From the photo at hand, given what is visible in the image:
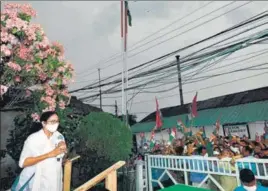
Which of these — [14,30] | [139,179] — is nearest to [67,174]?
[14,30]

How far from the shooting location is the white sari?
2906 mm

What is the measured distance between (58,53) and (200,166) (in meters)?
3.38

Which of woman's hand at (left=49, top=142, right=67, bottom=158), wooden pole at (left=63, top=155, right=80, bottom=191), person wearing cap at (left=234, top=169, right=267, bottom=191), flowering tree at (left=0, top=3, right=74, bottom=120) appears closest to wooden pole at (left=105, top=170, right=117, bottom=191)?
wooden pole at (left=63, top=155, right=80, bottom=191)

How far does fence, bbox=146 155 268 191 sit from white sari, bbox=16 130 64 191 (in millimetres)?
2752

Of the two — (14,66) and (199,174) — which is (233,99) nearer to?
(199,174)

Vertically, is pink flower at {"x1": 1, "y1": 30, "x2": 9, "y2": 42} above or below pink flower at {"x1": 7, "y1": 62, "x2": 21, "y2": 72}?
above

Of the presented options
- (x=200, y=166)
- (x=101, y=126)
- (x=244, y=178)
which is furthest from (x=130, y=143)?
(x=244, y=178)

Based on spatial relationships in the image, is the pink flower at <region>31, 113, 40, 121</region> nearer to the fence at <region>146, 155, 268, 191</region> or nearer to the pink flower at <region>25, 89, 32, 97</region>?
the pink flower at <region>25, 89, 32, 97</region>

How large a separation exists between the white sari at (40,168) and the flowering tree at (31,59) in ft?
2.59

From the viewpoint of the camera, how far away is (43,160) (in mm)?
2936

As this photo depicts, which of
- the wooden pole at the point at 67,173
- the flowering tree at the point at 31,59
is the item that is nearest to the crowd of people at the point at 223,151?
the wooden pole at the point at 67,173

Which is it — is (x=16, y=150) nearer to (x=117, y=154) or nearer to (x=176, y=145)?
(x=117, y=154)

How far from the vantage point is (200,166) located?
15.3ft

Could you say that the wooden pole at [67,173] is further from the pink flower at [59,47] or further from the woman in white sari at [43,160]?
the pink flower at [59,47]
